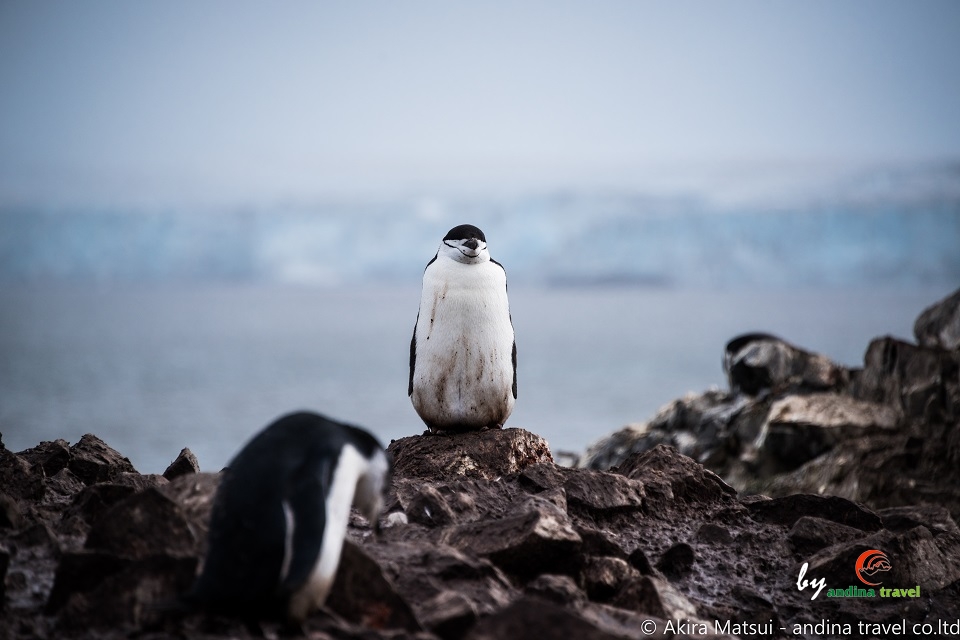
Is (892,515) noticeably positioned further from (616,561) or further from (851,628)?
(616,561)

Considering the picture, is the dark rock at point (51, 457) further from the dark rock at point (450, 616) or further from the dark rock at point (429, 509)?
the dark rock at point (450, 616)

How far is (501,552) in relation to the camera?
3846mm

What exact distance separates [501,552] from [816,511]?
2.25 m

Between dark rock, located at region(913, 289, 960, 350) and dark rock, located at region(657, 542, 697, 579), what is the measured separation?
17.4 ft

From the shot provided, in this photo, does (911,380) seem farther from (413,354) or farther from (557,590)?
(557,590)

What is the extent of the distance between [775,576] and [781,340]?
6.45 meters

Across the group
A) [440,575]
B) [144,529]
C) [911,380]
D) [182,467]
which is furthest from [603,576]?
[911,380]

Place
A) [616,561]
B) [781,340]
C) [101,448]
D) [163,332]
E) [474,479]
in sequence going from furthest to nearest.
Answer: [163,332], [781,340], [101,448], [474,479], [616,561]

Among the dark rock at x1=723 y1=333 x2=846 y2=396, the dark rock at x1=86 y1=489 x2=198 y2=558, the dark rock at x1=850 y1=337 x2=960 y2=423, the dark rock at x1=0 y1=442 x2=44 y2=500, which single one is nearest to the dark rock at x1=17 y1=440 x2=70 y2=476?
the dark rock at x1=0 y1=442 x2=44 y2=500

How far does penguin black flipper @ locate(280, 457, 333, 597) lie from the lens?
294 centimetres

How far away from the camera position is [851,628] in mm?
4238

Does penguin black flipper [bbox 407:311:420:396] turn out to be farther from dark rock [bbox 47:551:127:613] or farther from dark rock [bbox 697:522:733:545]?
dark rock [bbox 47:551:127:613]

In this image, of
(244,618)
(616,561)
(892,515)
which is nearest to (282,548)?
(244,618)

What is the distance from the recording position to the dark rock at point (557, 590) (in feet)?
11.8
